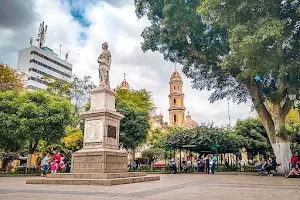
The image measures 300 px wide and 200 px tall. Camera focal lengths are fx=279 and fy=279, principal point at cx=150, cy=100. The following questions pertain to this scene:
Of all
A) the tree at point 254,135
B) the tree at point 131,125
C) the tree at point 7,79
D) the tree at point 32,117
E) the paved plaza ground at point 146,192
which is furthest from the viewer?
the tree at point 131,125

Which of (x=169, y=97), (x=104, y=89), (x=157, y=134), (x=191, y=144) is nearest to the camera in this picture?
(x=104, y=89)

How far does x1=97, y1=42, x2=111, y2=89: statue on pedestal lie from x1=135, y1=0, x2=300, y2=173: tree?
203 inches

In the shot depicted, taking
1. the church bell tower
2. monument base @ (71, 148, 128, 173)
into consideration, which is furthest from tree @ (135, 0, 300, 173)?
the church bell tower

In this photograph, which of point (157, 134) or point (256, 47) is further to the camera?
point (157, 134)

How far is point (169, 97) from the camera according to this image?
8375cm

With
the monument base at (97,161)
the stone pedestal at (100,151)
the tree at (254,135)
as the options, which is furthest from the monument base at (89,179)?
the tree at (254,135)

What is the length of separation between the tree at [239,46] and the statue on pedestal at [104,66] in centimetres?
515

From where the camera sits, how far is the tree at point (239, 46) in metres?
13.8

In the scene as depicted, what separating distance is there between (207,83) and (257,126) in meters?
10.6

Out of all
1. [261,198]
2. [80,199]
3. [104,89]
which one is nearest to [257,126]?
[104,89]

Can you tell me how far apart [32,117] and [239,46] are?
15592 mm

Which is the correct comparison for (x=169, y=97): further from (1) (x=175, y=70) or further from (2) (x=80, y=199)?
(2) (x=80, y=199)

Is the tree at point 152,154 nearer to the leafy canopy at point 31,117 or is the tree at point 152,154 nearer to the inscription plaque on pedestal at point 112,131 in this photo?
the leafy canopy at point 31,117

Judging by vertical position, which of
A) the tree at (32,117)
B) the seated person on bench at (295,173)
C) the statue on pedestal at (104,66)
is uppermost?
the statue on pedestal at (104,66)
